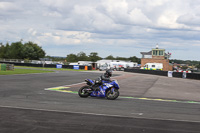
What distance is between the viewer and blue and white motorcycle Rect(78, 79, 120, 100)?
44.5 feet

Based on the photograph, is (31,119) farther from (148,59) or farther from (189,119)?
(148,59)

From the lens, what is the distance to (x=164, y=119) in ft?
28.6

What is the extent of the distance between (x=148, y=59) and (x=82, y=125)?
101 metres

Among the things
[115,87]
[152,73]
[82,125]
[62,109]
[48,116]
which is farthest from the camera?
[152,73]

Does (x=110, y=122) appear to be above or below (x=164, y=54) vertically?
below

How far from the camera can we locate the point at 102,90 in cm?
1360

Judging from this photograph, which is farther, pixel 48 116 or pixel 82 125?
pixel 48 116

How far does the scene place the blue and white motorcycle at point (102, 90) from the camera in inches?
534

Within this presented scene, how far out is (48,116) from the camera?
852 centimetres

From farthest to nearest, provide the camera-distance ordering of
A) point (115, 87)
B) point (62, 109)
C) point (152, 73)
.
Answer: point (152, 73) → point (115, 87) → point (62, 109)

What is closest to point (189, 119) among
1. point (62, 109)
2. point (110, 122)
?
point (110, 122)

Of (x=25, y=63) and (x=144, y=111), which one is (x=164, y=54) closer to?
(x=25, y=63)

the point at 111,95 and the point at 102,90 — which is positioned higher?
the point at 102,90

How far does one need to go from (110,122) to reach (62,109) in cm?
258
